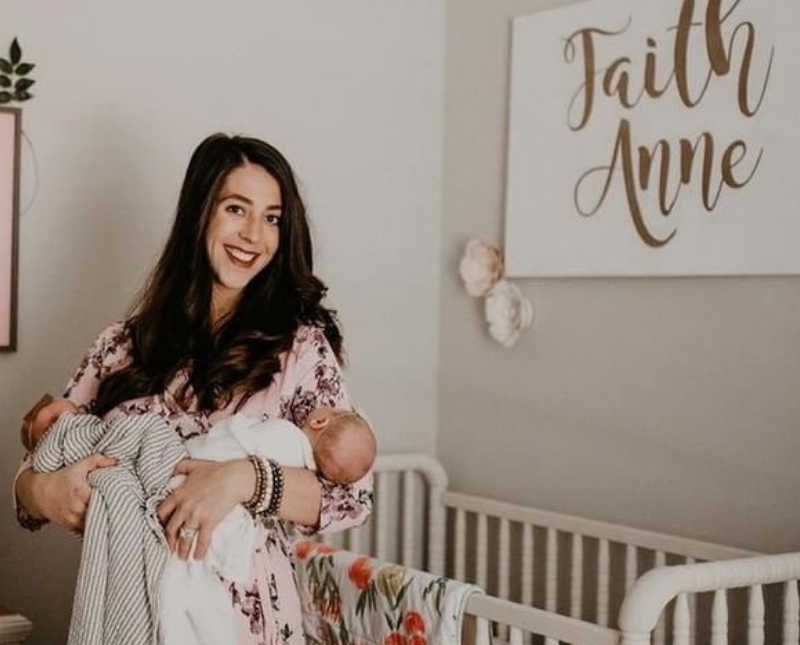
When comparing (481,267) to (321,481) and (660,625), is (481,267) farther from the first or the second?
(321,481)

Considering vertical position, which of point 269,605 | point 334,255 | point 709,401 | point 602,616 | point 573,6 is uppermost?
point 573,6

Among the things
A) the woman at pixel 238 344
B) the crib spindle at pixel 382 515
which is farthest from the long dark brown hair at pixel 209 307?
the crib spindle at pixel 382 515

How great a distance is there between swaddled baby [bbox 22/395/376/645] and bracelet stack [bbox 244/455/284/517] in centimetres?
2

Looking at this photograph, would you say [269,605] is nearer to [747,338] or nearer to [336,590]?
[336,590]

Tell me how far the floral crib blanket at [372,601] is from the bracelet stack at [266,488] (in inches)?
15.5

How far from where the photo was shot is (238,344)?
1.97 metres

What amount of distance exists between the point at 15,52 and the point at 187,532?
1.20 meters

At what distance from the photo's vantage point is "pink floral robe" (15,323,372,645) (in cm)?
189

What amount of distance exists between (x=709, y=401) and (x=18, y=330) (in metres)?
1.30

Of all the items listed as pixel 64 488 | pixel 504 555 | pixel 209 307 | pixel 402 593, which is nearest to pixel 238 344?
pixel 209 307

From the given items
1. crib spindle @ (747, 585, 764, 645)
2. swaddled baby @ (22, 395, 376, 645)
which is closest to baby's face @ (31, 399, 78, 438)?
swaddled baby @ (22, 395, 376, 645)

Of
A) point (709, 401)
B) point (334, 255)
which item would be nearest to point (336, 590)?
point (709, 401)

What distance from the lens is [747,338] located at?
101 inches

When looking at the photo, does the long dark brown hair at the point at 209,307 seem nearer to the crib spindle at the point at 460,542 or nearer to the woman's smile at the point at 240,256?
the woman's smile at the point at 240,256
